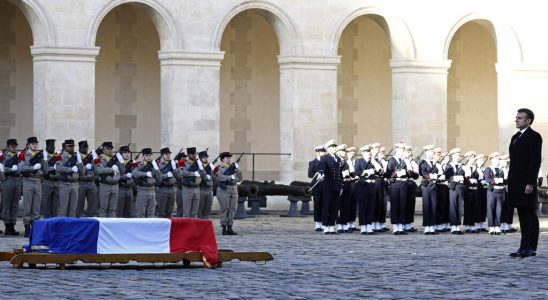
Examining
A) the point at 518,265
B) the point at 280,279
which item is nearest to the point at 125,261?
the point at 280,279

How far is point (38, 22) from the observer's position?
30.5m

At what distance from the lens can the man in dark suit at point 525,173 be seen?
17.5 m

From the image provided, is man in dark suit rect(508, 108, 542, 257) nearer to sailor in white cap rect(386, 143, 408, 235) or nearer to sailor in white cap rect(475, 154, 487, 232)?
sailor in white cap rect(386, 143, 408, 235)

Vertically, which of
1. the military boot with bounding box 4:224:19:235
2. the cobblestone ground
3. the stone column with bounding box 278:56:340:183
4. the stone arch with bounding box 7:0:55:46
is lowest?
the cobblestone ground

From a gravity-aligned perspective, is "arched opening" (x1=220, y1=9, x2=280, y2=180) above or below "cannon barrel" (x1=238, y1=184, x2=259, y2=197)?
above

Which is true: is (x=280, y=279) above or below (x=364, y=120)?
below

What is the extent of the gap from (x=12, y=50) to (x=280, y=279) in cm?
2017

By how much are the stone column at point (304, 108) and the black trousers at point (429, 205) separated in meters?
6.55

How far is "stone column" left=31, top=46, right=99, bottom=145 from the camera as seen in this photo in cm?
3047

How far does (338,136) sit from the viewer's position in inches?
1473

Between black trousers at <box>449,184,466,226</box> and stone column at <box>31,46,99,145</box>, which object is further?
stone column at <box>31,46,99,145</box>

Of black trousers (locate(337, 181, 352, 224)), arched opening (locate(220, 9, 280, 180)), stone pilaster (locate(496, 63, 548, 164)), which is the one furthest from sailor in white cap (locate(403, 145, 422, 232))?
arched opening (locate(220, 9, 280, 180))

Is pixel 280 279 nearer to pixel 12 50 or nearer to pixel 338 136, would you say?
pixel 12 50

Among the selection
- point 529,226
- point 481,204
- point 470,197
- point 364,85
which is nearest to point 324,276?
point 529,226
